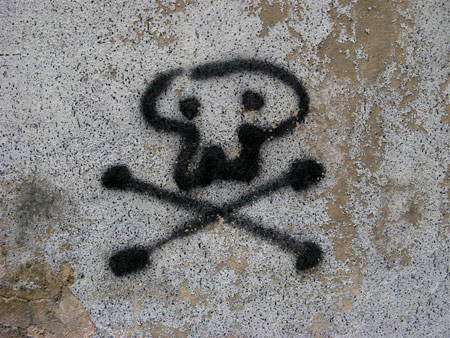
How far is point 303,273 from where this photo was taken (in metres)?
1.63

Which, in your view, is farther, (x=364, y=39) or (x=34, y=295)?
(x=34, y=295)

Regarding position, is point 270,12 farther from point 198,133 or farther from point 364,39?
point 198,133

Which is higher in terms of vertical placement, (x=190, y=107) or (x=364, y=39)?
(x=364, y=39)

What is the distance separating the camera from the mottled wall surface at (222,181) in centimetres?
155

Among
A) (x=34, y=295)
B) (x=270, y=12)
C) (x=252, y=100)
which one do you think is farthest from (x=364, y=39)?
(x=34, y=295)

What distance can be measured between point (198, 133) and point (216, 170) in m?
0.18

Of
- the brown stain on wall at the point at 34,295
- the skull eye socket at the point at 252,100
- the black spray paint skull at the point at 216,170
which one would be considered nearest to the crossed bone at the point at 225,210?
the black spray paint skull at the point at 216,170

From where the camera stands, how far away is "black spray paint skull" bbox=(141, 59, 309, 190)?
156 centimetres

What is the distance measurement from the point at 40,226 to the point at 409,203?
1.70m

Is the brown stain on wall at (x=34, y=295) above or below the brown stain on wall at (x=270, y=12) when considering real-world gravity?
below

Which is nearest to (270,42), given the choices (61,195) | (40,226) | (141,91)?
(141,91)

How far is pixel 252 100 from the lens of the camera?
1556mm

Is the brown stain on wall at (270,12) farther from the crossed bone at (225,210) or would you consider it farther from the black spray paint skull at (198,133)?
the crossed bone at (225,210)

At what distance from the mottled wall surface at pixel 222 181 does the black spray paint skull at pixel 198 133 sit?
33mm
